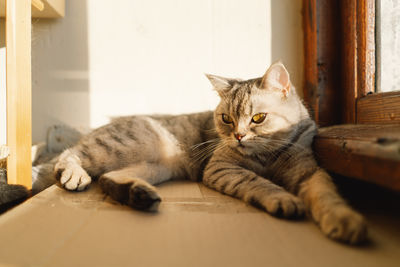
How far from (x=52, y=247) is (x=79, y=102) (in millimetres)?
1410

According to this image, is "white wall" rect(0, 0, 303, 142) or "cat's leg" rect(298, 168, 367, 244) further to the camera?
"white wall" rect(0, 0, 303, 142)

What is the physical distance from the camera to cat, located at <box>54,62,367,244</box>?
949 millimetres

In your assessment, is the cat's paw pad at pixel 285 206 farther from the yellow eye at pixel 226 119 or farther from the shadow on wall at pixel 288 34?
the shadow on wall at pixel 288 34

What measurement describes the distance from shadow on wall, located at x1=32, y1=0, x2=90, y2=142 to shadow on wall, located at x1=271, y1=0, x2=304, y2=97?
4.60 ft

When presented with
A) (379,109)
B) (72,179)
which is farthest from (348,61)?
(72,179)

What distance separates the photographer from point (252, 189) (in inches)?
40.3

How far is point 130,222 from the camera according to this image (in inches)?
32.6

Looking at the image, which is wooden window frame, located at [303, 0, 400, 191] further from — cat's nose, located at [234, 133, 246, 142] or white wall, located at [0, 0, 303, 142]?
cat's nose, located at [234, 133, 246, 142]

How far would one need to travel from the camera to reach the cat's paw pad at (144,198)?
2.96ft

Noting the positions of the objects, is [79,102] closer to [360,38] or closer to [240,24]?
[240,24]

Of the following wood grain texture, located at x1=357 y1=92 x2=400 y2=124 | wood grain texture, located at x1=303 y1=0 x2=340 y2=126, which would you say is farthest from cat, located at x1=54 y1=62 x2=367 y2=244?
wood grain texture, located at x1=303 y1=0 x2=340 y2=126

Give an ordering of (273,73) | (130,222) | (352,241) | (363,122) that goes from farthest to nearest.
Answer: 1. (363,122)
2. (273,73)
3. (130,222)
4. (352,241)

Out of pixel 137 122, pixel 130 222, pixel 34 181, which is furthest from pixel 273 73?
pixel 34 181

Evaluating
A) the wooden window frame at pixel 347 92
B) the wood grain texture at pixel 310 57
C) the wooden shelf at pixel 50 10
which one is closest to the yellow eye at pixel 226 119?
the wooden window frame at pixel 347 92
